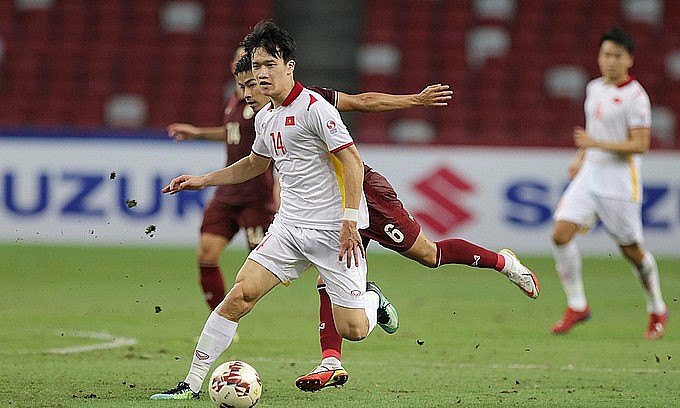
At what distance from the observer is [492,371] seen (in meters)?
7.96

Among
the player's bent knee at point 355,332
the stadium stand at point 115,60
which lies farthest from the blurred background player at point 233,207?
the stadium stand at point 115,60

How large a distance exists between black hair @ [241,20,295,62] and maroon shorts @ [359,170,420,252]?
104 centimetres

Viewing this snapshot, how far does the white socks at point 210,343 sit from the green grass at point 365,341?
0.52 feet

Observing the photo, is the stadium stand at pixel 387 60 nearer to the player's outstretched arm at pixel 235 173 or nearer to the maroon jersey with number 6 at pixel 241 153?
the maroon jersey with number 6 at pixel 241 153

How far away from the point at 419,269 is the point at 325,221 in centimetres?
835

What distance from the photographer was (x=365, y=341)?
375 inches

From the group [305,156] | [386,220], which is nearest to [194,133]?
[386,220]

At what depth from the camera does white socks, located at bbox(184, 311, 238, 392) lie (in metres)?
6.56

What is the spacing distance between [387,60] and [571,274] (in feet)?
29.5

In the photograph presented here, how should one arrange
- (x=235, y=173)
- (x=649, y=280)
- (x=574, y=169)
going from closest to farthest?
(x=235, y=173), (x=649, y=280), (x=574, y=169)

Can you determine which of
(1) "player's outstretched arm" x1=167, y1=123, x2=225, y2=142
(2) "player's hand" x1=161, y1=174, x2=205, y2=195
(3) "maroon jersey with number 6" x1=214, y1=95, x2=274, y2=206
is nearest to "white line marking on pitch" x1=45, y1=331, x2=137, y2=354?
(3) "maroon jersey with number 6" x1=214, y1=95, x2=274, y2=206

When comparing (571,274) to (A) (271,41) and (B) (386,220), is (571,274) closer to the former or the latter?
(B) (386,220)

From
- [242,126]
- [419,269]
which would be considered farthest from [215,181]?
[419,269]

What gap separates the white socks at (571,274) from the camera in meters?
10.2
